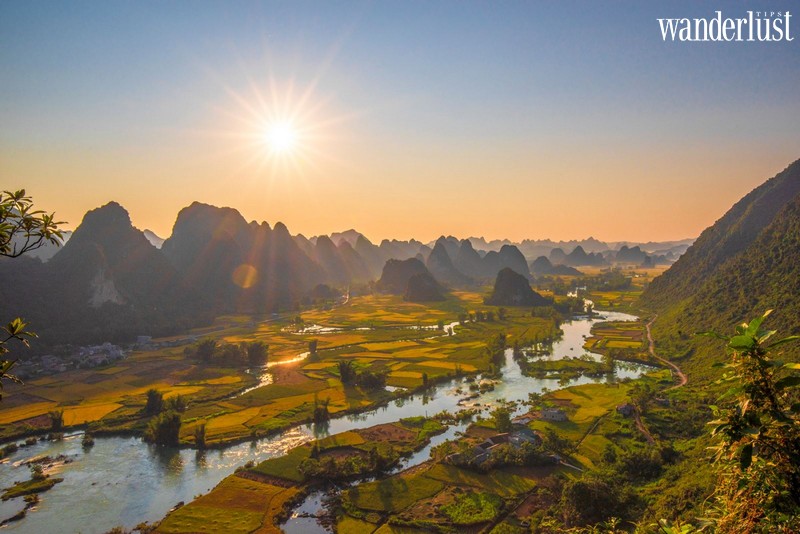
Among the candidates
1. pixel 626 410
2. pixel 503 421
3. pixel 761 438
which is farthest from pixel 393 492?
pixel 761 438

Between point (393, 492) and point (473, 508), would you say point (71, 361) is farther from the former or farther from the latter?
point (473, 508)

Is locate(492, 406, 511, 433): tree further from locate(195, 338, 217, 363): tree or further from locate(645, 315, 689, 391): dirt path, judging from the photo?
locate(195, 338, 217, 363): tree

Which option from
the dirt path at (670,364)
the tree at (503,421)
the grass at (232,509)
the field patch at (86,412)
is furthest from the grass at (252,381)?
the dirt path at (670,364)

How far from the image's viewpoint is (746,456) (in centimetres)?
392

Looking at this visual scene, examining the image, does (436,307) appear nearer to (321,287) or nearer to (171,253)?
(321,287)

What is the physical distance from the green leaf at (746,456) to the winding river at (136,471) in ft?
95.2

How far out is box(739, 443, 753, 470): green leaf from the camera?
3887 millimetres

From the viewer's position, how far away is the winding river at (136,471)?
2878 cm

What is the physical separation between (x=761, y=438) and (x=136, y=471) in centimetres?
4221

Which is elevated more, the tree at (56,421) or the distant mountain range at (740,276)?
the distant mountain range at (740,276)

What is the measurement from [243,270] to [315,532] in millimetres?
122707

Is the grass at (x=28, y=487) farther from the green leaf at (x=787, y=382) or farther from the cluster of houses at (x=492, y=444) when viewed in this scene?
the green leaf at (x=787, y=382)

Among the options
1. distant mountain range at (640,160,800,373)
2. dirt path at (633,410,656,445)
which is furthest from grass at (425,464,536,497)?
distant mountain range at (640,160,800,373)

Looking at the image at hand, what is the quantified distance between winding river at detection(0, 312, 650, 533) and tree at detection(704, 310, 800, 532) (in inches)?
1126
